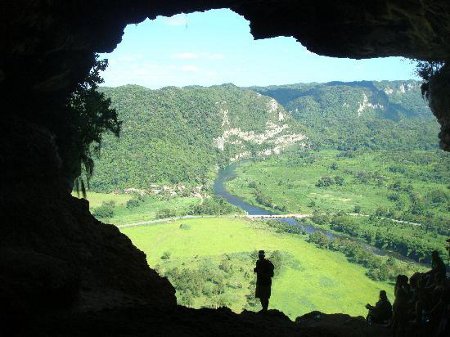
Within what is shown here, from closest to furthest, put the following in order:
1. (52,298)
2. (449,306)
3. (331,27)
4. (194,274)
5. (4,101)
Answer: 1. (52,298)
2. (449,306)
3. (4,101)
4. (331,27)
5. (194,274)

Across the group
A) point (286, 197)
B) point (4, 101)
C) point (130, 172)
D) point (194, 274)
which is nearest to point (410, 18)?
point (4, 101)

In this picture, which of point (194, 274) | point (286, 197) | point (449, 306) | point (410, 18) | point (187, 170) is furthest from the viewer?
point (187, 170)

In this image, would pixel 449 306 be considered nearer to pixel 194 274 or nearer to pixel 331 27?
pixel 331 27

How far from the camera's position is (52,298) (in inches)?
390

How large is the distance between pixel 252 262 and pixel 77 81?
7935 centimetres

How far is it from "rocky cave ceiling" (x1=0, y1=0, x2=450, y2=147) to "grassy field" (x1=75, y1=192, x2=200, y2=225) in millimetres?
109508

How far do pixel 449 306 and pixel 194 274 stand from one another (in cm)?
7759

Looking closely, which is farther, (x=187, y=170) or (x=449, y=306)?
(x=187, y=170)

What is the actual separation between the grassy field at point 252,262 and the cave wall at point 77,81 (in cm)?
6151

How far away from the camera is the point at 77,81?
22125mm

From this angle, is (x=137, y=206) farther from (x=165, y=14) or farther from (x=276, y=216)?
(x=165, y=14)

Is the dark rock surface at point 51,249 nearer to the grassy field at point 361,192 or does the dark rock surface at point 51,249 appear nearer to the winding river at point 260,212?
the winding river at point 260,212

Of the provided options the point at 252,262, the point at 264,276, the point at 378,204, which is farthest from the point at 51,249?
the point at 378,204

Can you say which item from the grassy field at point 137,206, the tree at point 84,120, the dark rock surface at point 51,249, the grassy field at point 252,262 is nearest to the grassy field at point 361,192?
the grassy field at point 137,206
